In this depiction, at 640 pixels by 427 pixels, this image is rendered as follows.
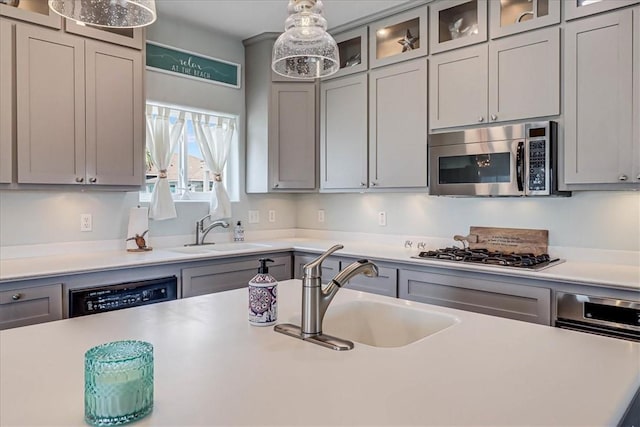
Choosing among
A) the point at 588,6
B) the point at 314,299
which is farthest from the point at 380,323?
the point at 588,6

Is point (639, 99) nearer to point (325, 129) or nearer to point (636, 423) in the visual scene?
point (636, 423)

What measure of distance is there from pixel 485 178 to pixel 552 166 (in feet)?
1.28

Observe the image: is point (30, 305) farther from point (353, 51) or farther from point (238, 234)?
point (353, 51)

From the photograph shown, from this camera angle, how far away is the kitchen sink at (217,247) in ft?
10.8

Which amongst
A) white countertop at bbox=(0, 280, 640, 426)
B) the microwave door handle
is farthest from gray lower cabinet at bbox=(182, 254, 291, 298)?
the microwave door handle

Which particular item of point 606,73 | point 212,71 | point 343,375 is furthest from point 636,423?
point 212,71

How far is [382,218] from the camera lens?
3811 millimetres

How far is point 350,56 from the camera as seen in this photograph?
370 centimetres

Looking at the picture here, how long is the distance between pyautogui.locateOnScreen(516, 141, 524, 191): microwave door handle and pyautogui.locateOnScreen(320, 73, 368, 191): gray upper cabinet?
118 centimetres

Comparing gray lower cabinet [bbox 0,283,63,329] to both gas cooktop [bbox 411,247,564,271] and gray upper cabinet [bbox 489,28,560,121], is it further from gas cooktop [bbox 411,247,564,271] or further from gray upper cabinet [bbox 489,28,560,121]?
gray upper cabinet [bbox 489,28,560,121]

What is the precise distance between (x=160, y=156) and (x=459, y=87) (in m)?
2.24

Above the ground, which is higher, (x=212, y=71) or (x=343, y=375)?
(x=212, y=71)

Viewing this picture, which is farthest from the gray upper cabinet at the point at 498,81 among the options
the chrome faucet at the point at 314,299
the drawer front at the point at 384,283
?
the chrome faucet at the point at 314,299

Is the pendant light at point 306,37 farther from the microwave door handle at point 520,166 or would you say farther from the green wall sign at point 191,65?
the green wall sign at point 191,65
